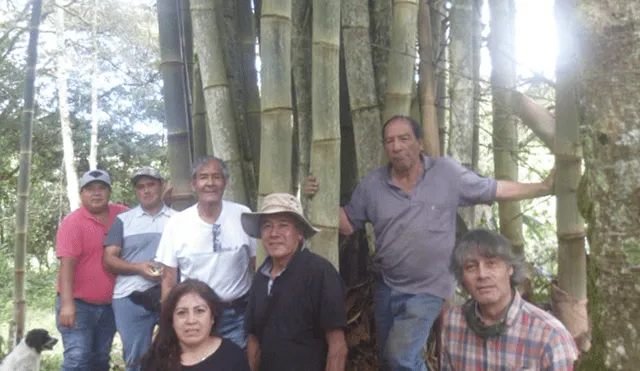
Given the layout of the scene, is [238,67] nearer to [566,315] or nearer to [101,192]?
[101,192]

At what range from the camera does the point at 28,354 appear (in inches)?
196

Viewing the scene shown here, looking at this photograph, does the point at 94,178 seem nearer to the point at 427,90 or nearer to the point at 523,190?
the point at 427,90

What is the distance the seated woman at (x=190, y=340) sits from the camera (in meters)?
2.23

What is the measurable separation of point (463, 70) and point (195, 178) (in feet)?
4.94

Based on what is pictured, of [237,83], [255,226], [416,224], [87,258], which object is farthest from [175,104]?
[416,224]

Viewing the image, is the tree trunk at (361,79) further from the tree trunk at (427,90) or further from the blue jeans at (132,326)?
the blue jeans at (132,326)

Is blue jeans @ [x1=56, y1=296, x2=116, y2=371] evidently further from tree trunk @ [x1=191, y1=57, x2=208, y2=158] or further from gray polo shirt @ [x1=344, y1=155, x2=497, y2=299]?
gray polo shirt @ [x1=344, y1=155, x2=497, y2=299]

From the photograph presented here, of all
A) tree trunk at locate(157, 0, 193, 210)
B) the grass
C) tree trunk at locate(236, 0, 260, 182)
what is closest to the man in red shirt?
tree trunk at locate(157, 0, 193, 210)

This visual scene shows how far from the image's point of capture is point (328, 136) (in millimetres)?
2865

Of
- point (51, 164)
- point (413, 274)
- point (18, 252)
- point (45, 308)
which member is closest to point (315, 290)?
point (413, 274)

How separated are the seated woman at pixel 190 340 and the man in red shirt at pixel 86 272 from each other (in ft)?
5.02

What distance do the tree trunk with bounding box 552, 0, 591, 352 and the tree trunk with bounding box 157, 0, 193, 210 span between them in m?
2.04

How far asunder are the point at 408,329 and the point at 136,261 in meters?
1.52

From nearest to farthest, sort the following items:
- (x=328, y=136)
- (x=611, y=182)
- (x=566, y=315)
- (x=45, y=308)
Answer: (x=611, y=182)
(x=566, y=315)
(x=328, y=136)
(x=45, y=308)
